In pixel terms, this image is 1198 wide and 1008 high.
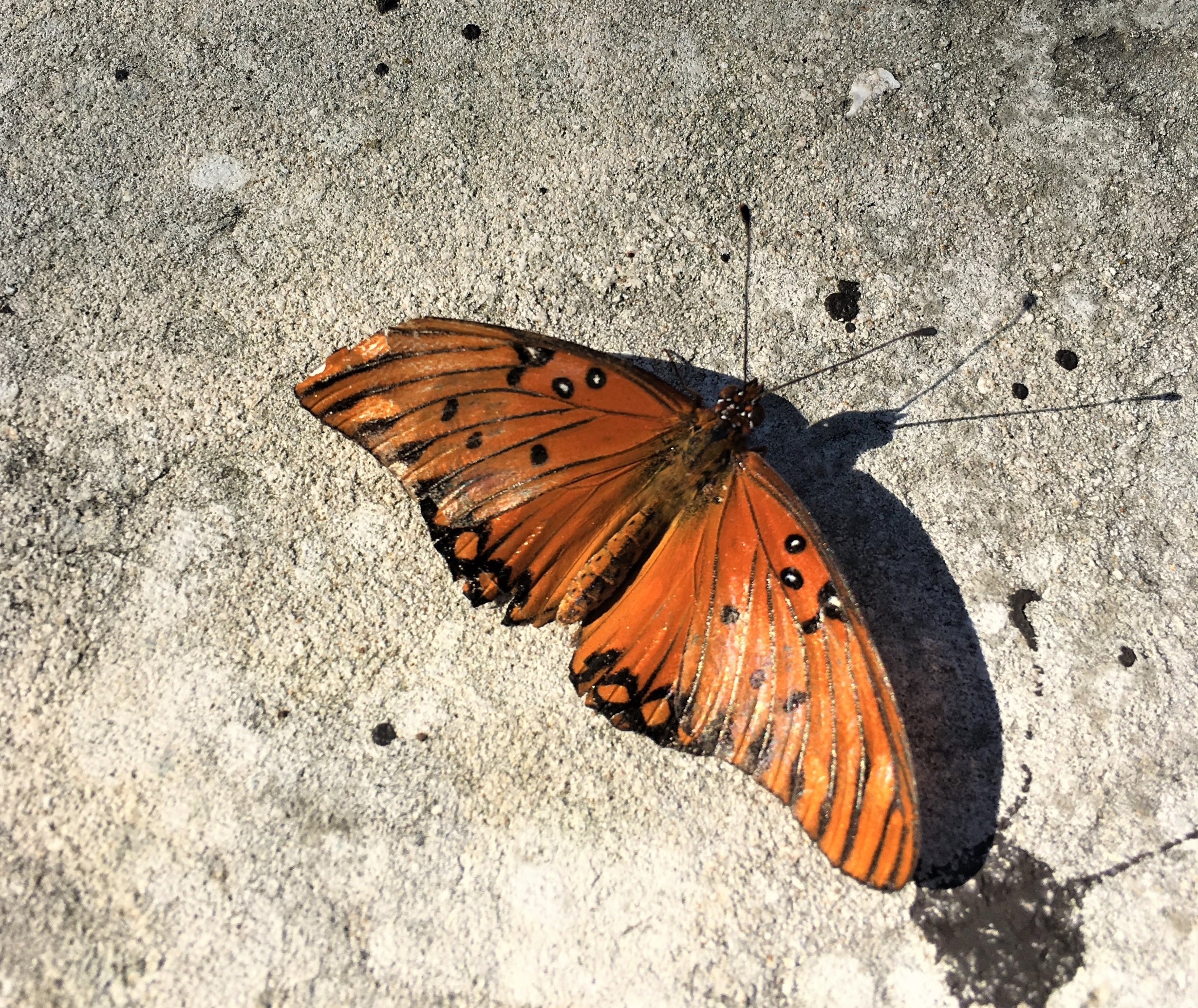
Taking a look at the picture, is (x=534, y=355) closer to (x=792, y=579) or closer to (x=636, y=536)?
(x=636, y=536)

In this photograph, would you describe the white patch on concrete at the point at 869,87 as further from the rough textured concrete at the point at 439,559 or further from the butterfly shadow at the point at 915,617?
the butterfly shadow at the point at 915,617

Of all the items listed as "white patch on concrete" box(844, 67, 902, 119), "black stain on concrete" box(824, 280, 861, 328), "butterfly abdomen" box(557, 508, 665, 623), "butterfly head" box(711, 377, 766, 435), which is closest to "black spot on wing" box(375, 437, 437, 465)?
"butterfly abdomen" box(557, 508, 665, 623)

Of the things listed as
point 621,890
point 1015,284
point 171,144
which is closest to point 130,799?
point 621,890

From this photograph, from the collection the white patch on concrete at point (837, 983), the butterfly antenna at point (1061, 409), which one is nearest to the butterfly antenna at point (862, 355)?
the butterfly antenna at point (1061, 409)

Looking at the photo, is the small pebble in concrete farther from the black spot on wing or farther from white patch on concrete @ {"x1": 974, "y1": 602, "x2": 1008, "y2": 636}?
white patch on concrete @ {"x1": 974, "y1": 602, "x2": 1008, "y2": 636}

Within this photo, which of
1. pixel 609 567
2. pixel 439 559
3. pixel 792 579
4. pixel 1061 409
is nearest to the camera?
pixel 792 579

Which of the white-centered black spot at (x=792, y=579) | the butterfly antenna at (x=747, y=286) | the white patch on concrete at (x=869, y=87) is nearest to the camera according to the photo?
the white-centered black spot at (x=792, y=579)

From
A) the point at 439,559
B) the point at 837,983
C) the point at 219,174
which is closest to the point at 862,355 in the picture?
the point at 439,559
